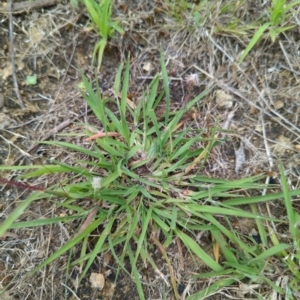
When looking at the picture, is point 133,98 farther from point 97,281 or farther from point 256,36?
point 97,281

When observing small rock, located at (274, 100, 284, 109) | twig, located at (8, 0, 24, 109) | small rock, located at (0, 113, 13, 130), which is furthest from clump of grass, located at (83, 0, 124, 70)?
small rock, located at (274, 100, 284, 109)

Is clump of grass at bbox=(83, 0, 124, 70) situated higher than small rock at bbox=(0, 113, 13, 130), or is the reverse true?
clump of grass at bbox=(83, 0, 124, 70)

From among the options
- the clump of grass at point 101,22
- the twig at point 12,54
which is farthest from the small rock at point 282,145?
the twig at point 12,54

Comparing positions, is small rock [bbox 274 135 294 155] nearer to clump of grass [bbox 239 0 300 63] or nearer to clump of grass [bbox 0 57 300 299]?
clump of grass [bbox 0 57 300 299]

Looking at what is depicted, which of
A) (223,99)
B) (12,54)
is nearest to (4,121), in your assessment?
(12,54)

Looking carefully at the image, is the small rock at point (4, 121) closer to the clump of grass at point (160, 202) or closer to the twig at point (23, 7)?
the clump of grass at point (160, 202)

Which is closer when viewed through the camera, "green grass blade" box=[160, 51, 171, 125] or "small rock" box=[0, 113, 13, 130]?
"green grass blade" box=[160, 51, 171, 125]

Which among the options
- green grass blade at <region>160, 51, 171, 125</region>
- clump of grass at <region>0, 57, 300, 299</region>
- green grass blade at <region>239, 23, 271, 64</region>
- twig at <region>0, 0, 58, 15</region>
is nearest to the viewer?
clump of grass at <region>0, 57, 300, 299</region>
